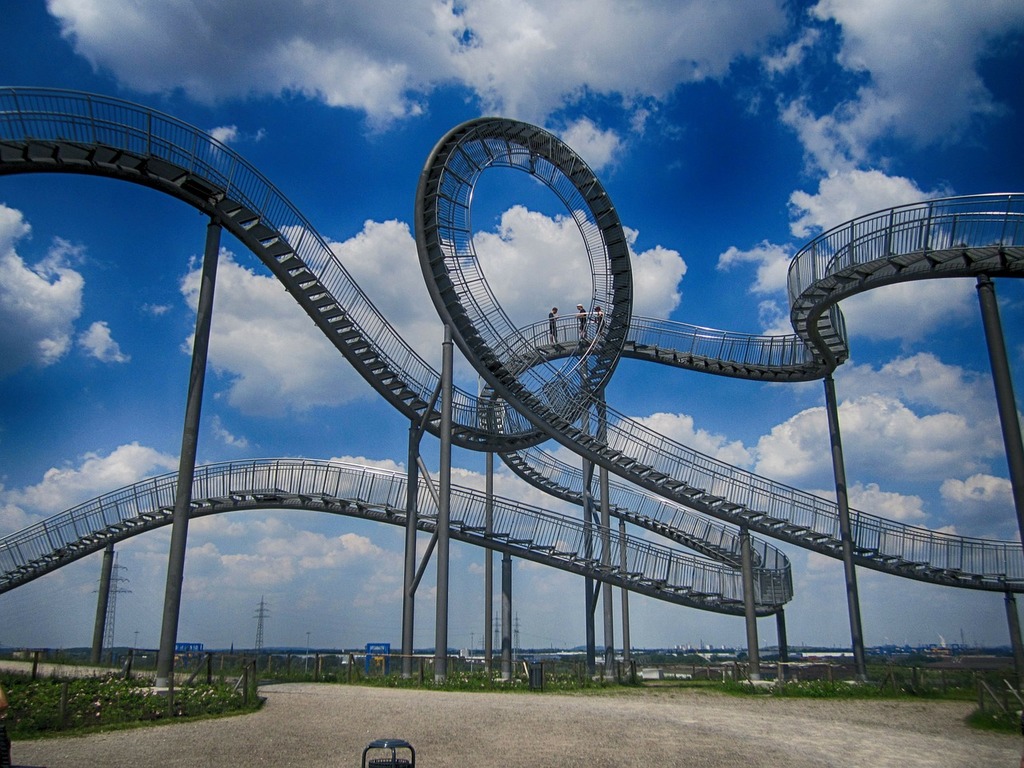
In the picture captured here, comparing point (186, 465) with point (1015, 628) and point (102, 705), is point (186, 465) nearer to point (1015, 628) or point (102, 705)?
point (102, 705)

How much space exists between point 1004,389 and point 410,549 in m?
16.5

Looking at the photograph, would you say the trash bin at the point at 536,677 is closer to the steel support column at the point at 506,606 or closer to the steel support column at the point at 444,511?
the steel support column at the point at 444,511

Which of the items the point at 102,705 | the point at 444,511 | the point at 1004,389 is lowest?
the point at 102,705

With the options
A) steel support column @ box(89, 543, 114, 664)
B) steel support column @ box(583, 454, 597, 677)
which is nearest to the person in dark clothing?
→ steel support column @ box(583, 454, 597, 677)

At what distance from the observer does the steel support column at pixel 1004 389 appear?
16.2 meters

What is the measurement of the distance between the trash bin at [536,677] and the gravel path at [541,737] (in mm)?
3205

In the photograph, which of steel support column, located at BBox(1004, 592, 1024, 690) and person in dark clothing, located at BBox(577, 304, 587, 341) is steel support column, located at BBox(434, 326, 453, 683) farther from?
steel support column, located at BBox(1004, 592, 1024, 690)

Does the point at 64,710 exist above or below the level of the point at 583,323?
below

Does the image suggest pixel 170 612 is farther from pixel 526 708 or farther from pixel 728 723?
pixel 728 723

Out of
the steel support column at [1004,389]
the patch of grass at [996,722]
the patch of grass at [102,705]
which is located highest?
the steel support column at [1004,389]

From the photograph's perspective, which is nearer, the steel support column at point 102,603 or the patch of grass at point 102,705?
the patch of grass at point 102,705

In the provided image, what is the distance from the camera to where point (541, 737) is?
471 inches

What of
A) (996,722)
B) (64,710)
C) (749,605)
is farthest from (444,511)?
(996,722)

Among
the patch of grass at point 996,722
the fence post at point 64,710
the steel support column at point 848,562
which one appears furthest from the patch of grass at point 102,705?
the steel support column at point 848,562
